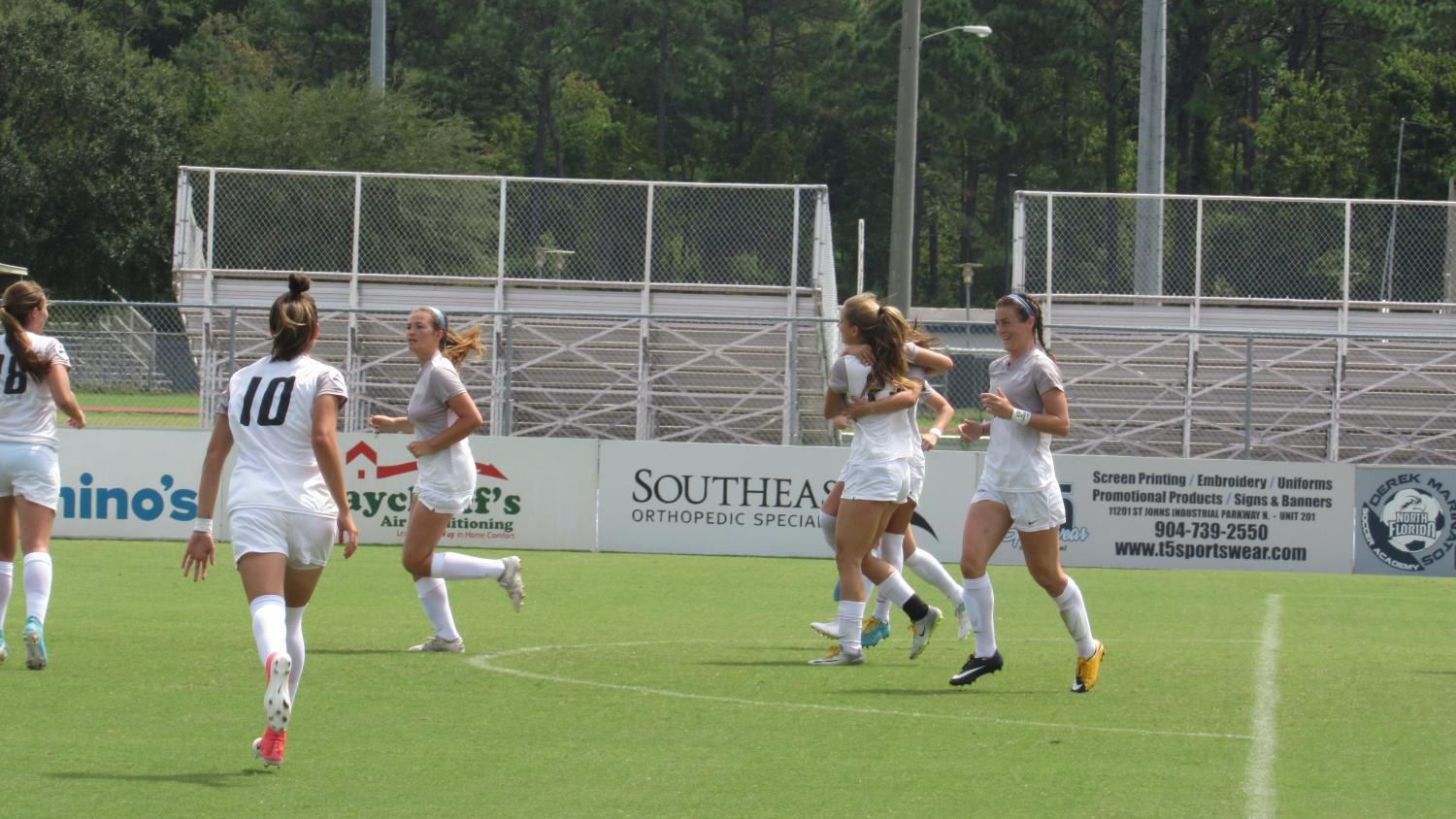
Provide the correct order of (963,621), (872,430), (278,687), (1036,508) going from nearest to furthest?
(278,687) < (1036,508) < (872,430) < (963,621)

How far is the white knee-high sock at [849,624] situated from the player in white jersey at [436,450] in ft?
7.01

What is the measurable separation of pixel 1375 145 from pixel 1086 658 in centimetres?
5099

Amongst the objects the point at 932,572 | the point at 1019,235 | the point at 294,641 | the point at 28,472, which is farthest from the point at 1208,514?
the point at 294,641

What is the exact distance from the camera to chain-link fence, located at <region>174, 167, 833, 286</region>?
2255cm

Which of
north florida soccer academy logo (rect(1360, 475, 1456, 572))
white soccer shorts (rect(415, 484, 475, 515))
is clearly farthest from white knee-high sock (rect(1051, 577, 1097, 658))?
north florida soccer academy logo (rect(1360, 475, 1456, 572))

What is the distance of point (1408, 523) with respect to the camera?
1706 cm

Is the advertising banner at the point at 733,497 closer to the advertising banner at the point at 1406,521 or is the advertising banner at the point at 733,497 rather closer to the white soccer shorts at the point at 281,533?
the advertising banner at the point at 1406,521

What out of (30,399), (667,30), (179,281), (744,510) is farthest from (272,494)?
(667,30)

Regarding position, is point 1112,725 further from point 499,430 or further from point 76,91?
point 76,91

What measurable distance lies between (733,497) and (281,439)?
1085 cm

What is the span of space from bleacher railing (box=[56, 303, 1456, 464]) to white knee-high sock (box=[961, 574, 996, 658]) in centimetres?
1227

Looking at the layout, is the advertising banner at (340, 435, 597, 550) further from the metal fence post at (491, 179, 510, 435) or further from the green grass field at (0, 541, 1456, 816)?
the green grass field at (0, 541, 1456, 816)

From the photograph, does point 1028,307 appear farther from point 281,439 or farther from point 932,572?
point 281,439

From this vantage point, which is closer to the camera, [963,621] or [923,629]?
[923,629]
